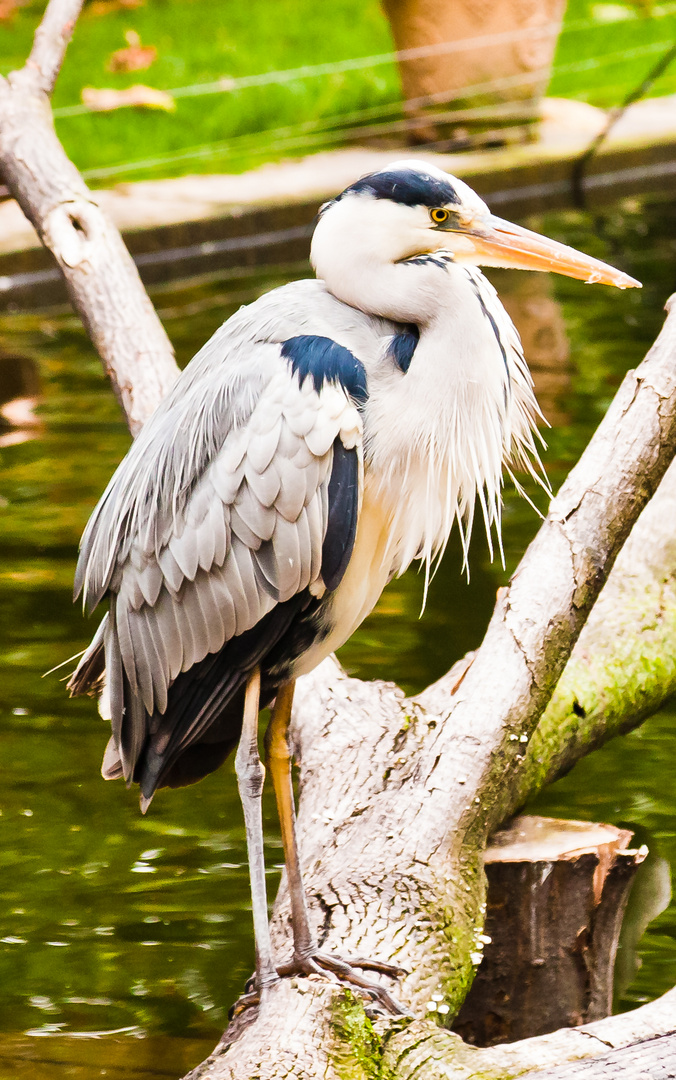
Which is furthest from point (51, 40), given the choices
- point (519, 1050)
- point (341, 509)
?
point (519, 1050)

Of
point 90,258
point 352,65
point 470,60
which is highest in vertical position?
point 352,65

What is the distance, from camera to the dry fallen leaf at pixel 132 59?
42.8 ft

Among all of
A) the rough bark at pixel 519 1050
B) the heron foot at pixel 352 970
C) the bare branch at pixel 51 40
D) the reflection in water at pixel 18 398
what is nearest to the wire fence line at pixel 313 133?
the reflection in water at pixel 18 398

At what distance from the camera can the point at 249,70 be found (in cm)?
1311

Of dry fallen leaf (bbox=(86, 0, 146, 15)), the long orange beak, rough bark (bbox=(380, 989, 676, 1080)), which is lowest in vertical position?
rough bark (bbox=(380, 989, 676, 1080))

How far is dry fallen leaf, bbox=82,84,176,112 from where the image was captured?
11.6 metres

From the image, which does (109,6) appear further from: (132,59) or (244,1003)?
(244,1003)

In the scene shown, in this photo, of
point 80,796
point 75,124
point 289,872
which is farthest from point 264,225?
point 289,872

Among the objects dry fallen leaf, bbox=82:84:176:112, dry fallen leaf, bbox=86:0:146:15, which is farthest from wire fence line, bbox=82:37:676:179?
dry fallen leaf, bbox=86:0:146:15

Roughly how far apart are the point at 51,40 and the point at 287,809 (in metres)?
2.82

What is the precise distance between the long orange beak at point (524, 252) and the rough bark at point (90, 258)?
4.72 feet

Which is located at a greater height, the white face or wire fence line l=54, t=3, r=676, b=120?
wire fence line l=54, t=3, r=676, b=120

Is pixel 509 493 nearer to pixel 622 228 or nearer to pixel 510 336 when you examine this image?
pixel 510 336

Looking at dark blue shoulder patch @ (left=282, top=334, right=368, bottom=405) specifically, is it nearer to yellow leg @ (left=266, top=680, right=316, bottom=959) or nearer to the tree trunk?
yellow leg @ (left=266, top=680, right=316, bottom=959)
